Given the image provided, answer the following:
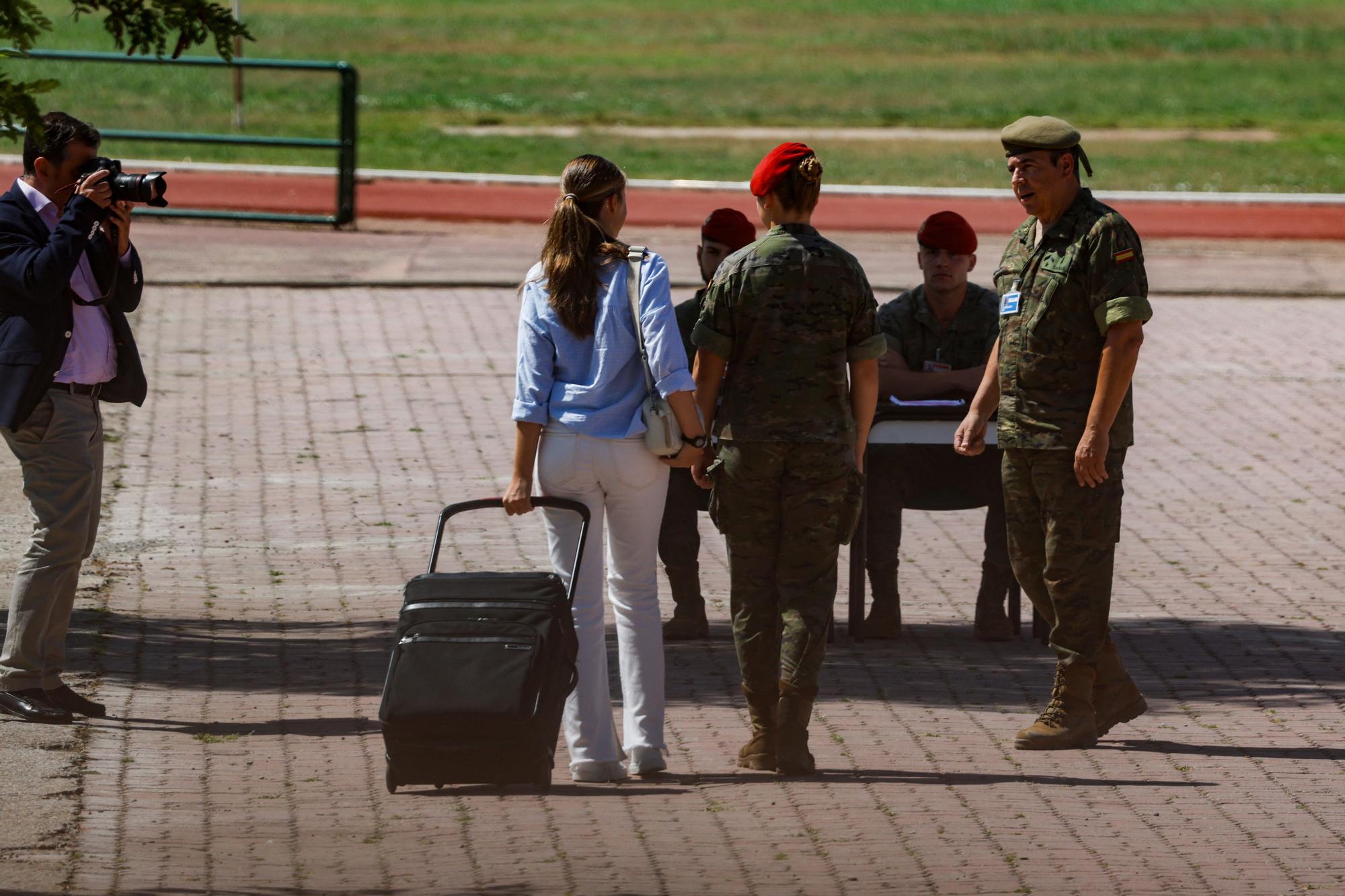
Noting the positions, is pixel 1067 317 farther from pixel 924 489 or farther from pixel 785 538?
pixel 924 489

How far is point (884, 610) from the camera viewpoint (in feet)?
25.4

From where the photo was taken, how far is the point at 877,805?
5.73 metres

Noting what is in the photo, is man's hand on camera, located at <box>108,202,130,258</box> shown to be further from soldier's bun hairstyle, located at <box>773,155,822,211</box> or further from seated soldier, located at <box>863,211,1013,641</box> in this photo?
seated soldier, located at <box>863,211,1013,641</box>

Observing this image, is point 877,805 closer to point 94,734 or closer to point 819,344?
point 819,344

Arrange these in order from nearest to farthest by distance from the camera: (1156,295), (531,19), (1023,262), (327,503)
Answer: (1023,262)
(327,503)
(1156,295)
(531,19)

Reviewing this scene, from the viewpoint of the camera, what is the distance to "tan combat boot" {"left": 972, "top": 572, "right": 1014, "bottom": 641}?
25.4ft

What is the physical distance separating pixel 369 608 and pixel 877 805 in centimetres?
293

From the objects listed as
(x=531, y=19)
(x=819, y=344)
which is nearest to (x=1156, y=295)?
(x=819, y=344)

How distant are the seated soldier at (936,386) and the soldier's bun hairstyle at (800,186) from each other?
70.1 inches

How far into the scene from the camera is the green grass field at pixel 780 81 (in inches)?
1043

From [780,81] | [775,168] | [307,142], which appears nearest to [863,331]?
[775,168]

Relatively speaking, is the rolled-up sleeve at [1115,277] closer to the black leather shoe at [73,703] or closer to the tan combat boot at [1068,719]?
the tan combat boot at [1068,719]

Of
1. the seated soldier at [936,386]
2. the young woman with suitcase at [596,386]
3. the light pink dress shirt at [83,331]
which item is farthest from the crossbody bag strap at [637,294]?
the seated soldier at [936,386]

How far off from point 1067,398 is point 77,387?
3049mm
